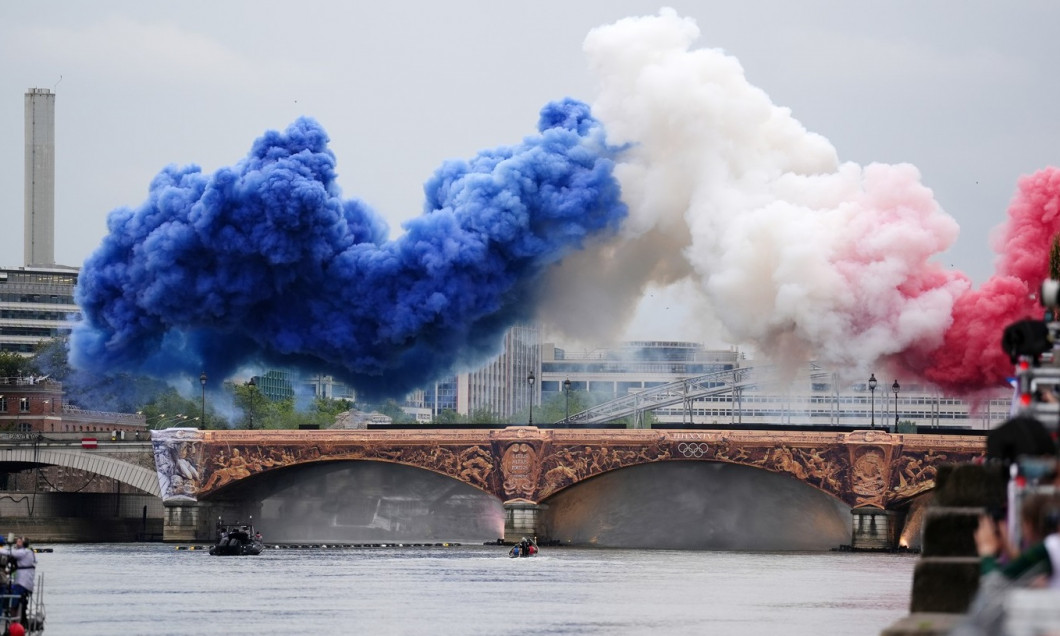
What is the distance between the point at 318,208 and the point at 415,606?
38.3m

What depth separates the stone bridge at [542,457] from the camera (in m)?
118

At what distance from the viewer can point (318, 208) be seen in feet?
346

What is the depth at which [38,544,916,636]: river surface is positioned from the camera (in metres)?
63.2

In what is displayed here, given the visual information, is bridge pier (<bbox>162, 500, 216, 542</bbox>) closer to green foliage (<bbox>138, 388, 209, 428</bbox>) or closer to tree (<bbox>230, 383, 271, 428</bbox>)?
green foliage (<bbox>138, 388, 209, 428</bbox>)

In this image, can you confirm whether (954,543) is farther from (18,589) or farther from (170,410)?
(170,410)

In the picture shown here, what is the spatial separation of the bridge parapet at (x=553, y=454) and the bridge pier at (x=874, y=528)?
519 mm

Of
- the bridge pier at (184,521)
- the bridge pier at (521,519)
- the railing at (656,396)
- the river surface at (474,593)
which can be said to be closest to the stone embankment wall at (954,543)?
the river surface at (474,593)

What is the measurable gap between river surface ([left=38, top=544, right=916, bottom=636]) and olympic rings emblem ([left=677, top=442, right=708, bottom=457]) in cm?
720

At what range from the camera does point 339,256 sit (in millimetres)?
107188

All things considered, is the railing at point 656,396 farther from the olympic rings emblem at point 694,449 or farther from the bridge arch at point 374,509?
the olympic rings emblem at point 694,449

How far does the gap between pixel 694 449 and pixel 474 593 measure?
140 feet

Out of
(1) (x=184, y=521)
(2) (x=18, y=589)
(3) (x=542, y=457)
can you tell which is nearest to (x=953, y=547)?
(2) (x=18, y=589)

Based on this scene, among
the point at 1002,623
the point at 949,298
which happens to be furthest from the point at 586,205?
the point at 1002,623

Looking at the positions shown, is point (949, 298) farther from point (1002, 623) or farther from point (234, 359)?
point (1002, 623)
